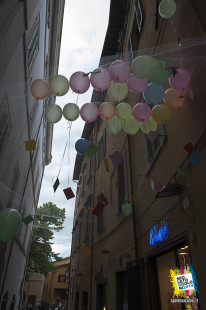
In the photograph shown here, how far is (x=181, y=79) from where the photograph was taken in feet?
12.2

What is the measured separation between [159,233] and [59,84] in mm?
3829

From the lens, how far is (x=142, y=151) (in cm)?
676

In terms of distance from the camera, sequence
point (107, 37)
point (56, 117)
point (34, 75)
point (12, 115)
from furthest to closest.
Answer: point (107, 37), point (34, 75), point (12, 115), point (56, 117)

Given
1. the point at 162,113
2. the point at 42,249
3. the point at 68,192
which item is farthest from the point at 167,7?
the point at 42,249

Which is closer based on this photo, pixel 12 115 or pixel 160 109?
pixel 160 109

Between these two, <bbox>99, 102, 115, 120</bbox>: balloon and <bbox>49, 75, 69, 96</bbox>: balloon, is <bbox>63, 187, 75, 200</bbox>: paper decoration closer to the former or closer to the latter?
<bbox>99, 102, 115, 120</bbox>: balloon

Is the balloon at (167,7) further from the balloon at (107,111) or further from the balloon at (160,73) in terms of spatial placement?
the balloon at (107,111)

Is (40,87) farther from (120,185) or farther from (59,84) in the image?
(120,185)

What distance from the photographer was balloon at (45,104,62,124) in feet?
15.4

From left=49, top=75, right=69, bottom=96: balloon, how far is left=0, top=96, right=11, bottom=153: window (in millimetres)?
2081

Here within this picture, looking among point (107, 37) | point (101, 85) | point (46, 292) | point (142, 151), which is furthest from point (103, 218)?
point (46, 292)

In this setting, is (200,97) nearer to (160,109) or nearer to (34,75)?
(160,109)

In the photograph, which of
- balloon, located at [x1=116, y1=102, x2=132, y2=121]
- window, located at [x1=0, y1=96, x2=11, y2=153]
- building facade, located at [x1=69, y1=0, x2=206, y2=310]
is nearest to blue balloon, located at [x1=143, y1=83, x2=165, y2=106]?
building facade, located at [x1=69, y1=0, x2=206, y2=310]

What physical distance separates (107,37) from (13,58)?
23.1 feet
